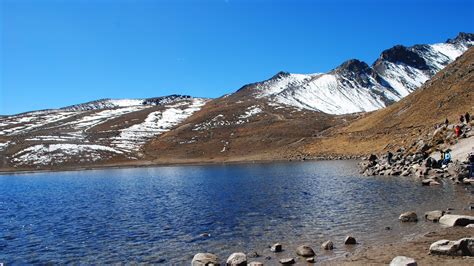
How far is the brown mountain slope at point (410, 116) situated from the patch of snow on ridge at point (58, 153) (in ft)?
256

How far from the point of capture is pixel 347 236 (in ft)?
81.4

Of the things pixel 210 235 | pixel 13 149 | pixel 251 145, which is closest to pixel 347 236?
pixel 210 235

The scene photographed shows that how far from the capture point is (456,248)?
63.8 feet

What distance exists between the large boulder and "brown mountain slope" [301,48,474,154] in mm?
84889

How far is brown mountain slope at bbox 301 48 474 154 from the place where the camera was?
108938 mm

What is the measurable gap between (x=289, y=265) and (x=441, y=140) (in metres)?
54.0

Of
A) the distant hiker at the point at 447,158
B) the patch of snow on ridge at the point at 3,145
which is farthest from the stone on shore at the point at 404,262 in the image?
the patch of snow on ridge at the point at 3,145

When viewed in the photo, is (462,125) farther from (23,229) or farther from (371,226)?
(23,229)

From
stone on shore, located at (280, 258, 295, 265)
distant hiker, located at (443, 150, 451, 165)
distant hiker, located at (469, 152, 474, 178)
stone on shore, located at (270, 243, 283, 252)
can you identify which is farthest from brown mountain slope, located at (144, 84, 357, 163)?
stone on shore, located at (280, 258, 295, 265)

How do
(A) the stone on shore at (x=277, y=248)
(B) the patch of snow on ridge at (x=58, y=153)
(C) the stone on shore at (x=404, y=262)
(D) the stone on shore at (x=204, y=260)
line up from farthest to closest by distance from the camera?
(B) the patch of snow on ridge at (x=58, y=153), (A) the stone on shore at (x=277, y=248), (D) the stone on shore at (x=204, y=260), (C) the stone on shore at (x=404, y=262)

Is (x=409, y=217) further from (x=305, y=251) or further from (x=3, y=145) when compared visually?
(x=3, y=145)

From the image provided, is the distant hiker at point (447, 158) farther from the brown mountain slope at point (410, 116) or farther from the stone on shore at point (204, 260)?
the brown mountain slope at point (410, 116)

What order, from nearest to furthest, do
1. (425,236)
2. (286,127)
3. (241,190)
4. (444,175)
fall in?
(425,236)
(444,175)
(241,190)
(286,127)

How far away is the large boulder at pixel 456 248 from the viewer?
19188 mm
